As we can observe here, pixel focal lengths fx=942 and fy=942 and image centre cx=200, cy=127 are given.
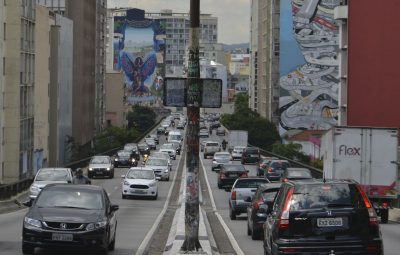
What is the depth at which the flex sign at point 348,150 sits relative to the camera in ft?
103

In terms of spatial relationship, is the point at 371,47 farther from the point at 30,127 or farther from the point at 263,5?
the point at 263,5

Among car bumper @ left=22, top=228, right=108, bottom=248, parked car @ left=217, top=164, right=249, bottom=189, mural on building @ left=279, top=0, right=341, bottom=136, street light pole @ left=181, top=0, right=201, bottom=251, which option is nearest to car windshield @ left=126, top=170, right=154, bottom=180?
parked car @ left=217, top=164, right=249, bottom=189

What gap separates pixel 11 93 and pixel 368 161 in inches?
1911

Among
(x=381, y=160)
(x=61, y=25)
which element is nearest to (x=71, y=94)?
(x=61, y=25)

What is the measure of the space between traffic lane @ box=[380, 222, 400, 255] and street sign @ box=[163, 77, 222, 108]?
19.7ft

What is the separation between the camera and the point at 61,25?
4412 inches

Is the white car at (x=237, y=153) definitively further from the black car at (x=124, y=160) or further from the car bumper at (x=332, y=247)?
the car bumper at (x=332, y=247)

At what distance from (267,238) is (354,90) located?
7140cm

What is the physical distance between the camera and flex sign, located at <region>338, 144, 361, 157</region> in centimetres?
3144

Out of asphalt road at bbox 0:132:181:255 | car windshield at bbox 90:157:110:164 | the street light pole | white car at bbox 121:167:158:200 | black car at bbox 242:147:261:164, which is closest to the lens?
the street light pole

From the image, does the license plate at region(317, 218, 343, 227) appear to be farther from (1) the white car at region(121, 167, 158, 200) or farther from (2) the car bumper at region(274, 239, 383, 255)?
(1) the white car at region(121, 167, 158, 200)

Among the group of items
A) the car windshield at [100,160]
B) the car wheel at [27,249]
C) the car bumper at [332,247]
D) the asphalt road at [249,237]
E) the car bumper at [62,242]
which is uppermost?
the car bumper at [332,247]

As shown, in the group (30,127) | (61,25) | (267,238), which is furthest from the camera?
(61,25)

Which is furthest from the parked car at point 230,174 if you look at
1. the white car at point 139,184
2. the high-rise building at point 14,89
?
the high-rise building at point 14,89
